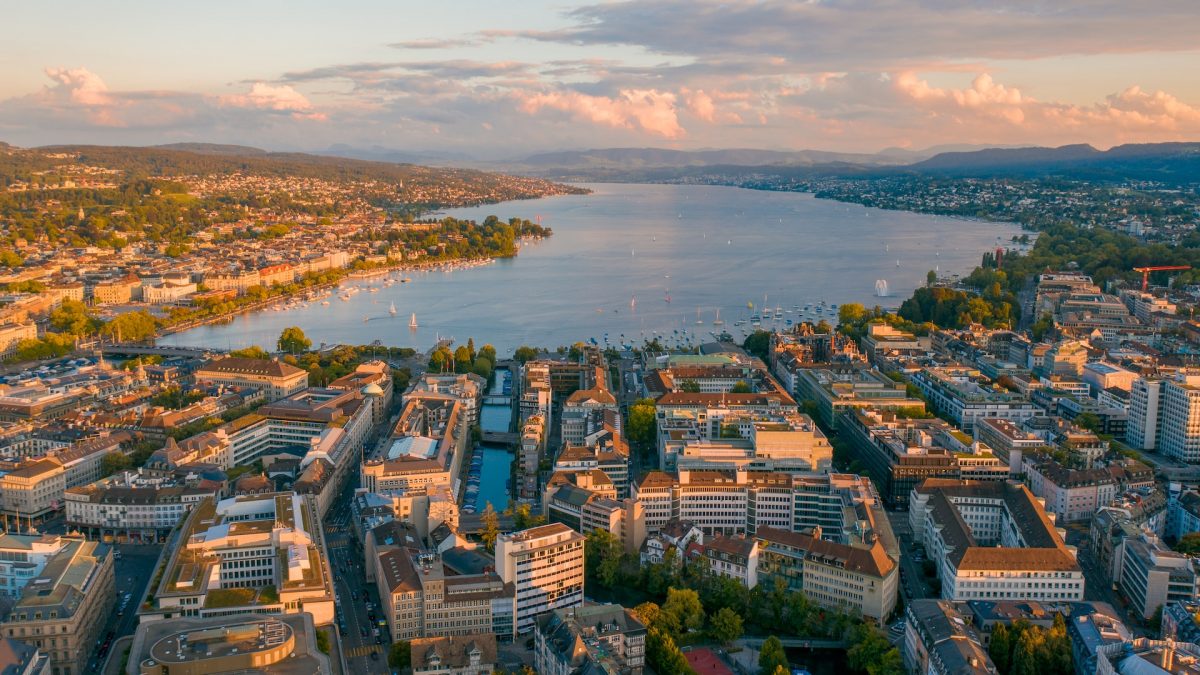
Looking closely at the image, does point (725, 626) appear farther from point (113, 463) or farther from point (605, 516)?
point (113, 463)

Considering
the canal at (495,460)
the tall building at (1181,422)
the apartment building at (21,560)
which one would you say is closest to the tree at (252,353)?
the canal at (495,460)

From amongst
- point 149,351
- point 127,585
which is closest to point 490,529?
point 127,585

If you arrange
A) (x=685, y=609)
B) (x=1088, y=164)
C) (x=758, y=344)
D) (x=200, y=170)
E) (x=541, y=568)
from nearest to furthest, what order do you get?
(x=685, y=609)
(x=541, y=568)
(x=758, y=344)
(x=200, y=170)
(x=1088, y=164)

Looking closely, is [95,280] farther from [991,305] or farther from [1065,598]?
[1065,598]

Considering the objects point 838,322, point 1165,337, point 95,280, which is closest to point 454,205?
point 95,280

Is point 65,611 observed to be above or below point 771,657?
above

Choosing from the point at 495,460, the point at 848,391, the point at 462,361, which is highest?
the point at 848,391
